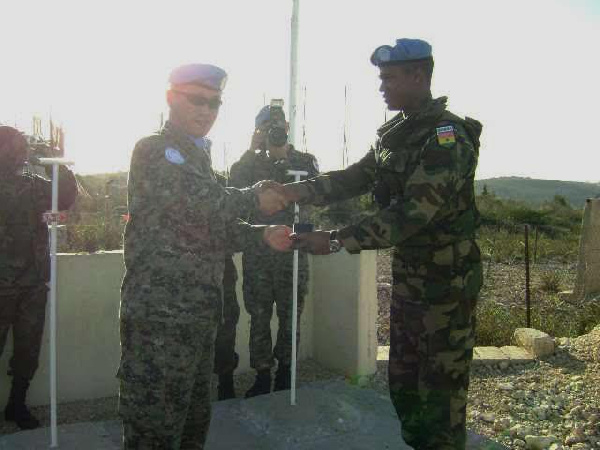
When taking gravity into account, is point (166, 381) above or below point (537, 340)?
above

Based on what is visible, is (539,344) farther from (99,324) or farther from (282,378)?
(99,324)

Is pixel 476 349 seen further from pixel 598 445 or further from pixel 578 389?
pixel 598 445

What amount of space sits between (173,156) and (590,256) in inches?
301

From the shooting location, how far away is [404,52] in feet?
8.99

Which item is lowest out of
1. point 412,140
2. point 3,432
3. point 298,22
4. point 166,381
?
point 3,432

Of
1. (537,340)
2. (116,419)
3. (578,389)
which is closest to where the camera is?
(116,419)

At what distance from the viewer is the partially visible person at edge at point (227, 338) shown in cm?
431

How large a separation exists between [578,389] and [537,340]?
0.78 meters

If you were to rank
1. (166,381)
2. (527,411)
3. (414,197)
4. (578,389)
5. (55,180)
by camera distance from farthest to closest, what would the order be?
1. (578,389)
2. (527,411)
3. (55,180)
4. (414,197)
5. (166,381)

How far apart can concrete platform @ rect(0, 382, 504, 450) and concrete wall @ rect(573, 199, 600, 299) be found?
5.44 m

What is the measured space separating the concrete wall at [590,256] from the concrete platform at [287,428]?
5441mm

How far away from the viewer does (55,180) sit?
3359mm

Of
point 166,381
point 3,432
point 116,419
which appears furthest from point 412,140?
point 3,432

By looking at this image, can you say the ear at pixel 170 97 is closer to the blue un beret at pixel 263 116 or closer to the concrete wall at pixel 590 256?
the blue un beret at pixel 263 116
